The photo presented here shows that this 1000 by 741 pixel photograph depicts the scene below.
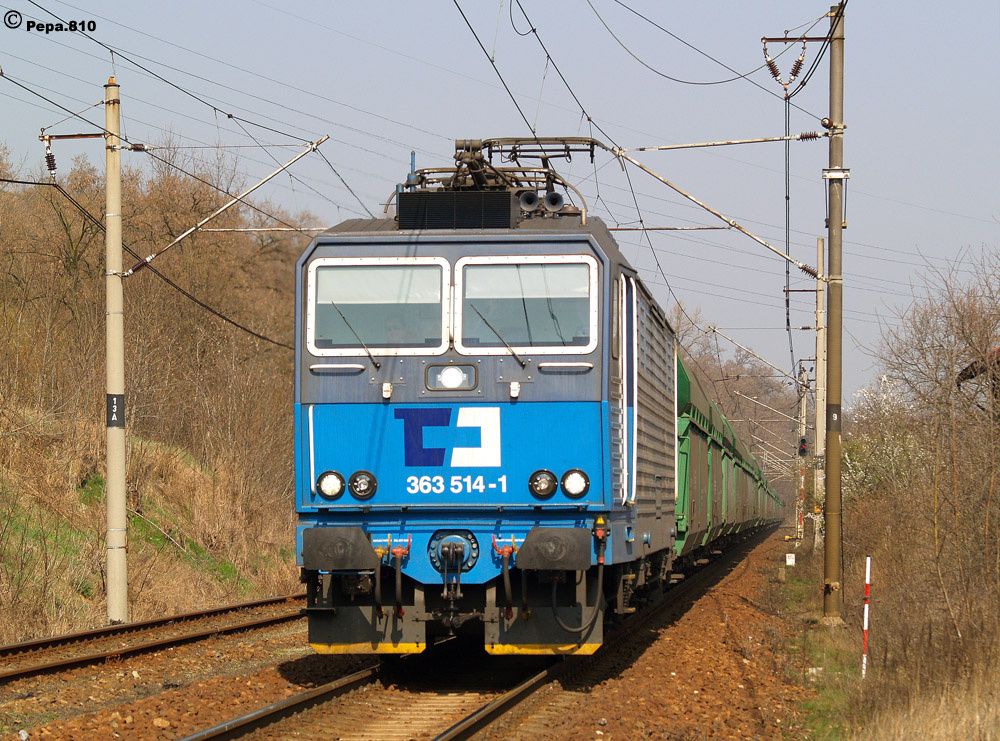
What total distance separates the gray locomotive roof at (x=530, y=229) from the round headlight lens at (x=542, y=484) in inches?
72.0

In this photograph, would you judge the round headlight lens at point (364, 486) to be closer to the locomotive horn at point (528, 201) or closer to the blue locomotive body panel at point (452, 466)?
the blue locomotive body panel at point (452, 466)

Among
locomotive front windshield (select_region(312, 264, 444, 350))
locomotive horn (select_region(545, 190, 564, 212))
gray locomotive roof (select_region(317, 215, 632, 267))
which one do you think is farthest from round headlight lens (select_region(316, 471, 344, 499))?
locomotive horn (select_region(545, 190, 564, 212))

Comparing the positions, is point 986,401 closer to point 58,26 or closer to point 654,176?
point 654,176

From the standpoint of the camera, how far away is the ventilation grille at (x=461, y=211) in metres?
10.2

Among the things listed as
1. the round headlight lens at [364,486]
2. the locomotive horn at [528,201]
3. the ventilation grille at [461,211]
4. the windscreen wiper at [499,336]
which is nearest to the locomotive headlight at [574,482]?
the windscreen wiper at [499,336]

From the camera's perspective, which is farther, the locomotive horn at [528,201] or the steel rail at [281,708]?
the locomotive horn at [528,201]

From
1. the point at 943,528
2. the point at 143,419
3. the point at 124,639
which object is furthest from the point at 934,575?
the point at 143,419

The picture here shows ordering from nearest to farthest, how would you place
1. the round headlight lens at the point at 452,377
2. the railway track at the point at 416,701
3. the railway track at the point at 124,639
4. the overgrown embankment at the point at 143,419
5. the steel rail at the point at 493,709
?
the steel rail at the point at 493,709, the railway track at the point at 416,701, the round headlight lens at the point at 452,377, the railway track at the point at 124,639, the overgrown embankment at the point at 143,419

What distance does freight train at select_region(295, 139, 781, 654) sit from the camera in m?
9.48

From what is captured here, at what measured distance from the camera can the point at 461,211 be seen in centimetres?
1019

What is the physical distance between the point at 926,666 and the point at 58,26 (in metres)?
11.5

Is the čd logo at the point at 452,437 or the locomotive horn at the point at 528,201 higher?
the locomotive horn at the point at 528,201

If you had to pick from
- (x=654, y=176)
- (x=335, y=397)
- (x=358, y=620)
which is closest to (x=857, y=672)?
(x=358, y=620)

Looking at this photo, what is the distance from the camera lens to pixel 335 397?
9.75 meters
